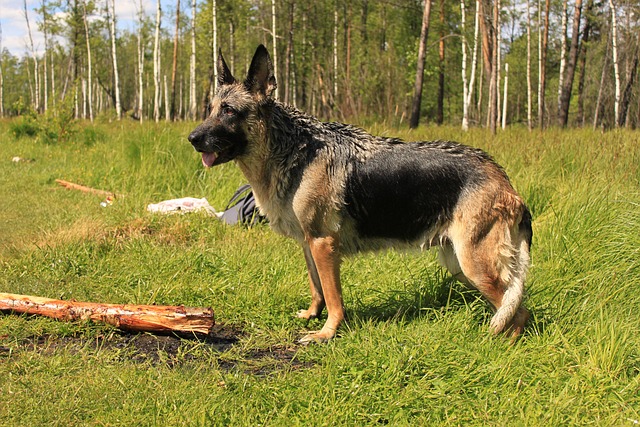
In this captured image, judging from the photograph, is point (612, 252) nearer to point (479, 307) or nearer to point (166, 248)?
point (479, 307)

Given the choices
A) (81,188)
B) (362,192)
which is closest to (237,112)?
(362,192)

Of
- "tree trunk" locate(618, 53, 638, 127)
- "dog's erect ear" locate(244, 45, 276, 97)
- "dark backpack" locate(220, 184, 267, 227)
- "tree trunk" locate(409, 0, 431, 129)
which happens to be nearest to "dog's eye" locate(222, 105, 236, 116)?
"dog's erect ear" locate(244, 45, 276, 97)

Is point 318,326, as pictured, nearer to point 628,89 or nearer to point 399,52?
point 628,89

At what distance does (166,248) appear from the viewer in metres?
6.12

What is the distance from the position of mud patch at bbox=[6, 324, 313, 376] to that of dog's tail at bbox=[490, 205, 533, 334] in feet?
4.48

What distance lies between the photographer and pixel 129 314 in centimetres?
425

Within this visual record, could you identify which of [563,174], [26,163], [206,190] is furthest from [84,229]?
[26,163]

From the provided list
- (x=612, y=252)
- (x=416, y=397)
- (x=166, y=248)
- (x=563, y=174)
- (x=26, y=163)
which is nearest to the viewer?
(x=416, y=397)

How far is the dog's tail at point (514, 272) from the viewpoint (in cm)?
384

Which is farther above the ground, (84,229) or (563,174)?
(563,174)

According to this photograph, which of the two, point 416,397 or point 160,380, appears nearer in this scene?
point 416,397

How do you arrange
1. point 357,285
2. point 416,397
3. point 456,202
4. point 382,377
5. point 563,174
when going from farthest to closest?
point 563,174 → point 357,285 → point 456,202 → point 382,377 → point 416,397

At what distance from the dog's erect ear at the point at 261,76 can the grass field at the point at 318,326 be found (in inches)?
68.6

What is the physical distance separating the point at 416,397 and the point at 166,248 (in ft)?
12.3
